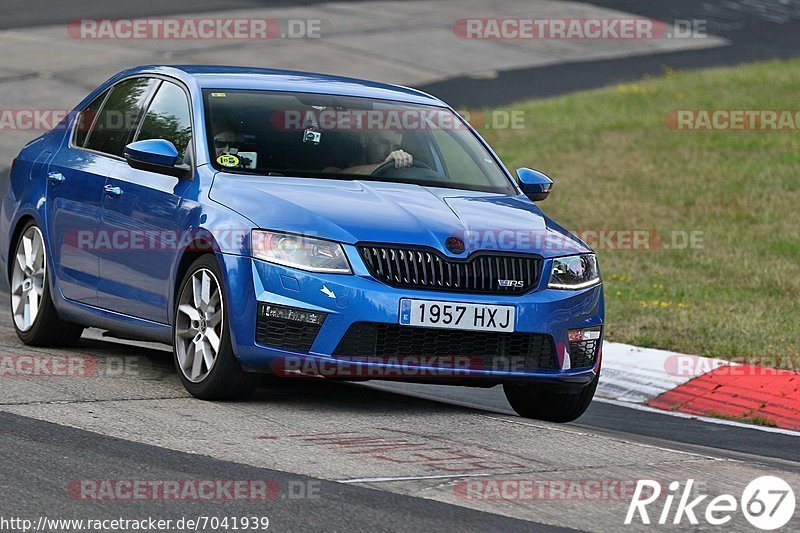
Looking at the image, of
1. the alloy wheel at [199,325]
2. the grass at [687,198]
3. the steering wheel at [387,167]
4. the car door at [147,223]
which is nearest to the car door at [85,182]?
the car door at [147,223]

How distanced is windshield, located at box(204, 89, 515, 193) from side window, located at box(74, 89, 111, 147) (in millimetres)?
1202

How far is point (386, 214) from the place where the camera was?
7.50 m

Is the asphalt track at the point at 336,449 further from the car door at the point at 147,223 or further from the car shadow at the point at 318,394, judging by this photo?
the car door at the point at 147,223

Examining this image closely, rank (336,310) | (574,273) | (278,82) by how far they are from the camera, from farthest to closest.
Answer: (278,82) → (574,273) → (336,310)

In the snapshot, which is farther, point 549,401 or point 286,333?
point 549,401

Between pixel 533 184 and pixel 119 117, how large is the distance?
2499mm

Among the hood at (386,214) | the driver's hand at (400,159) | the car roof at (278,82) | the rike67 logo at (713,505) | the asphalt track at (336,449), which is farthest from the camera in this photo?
the car roof at (278,82)

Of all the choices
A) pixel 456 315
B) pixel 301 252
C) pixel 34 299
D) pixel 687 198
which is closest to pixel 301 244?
pixel 301 252

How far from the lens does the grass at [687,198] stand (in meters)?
11.9

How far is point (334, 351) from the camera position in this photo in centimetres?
728

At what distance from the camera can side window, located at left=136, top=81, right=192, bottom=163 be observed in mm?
8367

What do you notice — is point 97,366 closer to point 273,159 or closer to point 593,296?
point 273,159

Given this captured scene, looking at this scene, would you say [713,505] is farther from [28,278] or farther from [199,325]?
[28,278]

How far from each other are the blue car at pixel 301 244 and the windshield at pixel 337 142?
11mm
